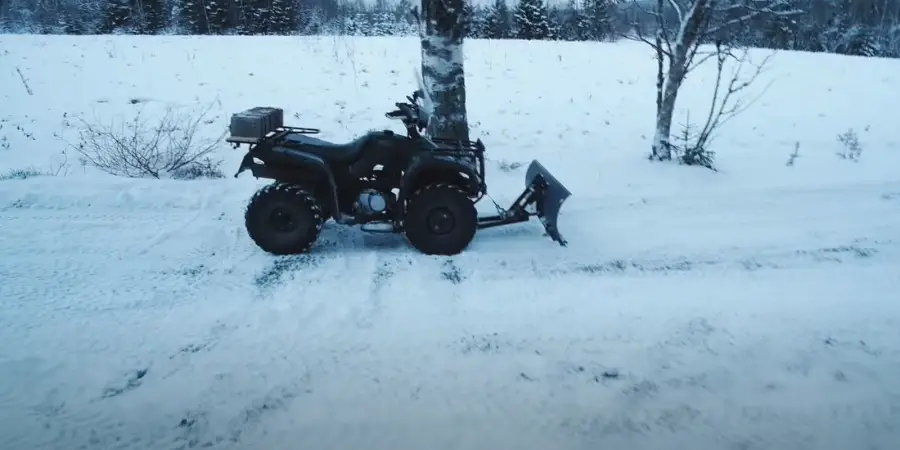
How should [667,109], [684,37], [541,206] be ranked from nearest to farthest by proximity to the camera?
[541,206] → [684,37] → [667,109]

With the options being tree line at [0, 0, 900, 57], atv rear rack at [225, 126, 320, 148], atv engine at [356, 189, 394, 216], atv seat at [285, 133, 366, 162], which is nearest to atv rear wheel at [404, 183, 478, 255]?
atv engine at [356, 189, 394, 216]

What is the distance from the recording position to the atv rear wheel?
454cm

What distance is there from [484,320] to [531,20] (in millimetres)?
26789

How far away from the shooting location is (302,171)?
4.67 metres

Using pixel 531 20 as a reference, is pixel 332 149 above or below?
below

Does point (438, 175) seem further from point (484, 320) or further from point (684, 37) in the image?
point (684, 37)

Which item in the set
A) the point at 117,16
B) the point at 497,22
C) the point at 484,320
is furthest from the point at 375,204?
the point at 497,22

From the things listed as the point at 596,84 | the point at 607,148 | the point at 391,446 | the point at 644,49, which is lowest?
the point at 391,446

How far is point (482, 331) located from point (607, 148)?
18.3 ft

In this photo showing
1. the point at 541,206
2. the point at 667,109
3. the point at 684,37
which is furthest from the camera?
the point at 667,109

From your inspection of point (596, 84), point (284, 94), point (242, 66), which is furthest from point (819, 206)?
point (242, 66)

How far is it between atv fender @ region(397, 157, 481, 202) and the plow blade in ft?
1.59

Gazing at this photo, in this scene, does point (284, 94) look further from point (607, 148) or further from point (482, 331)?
point (482, 331)

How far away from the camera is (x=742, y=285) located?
4.14 meters
